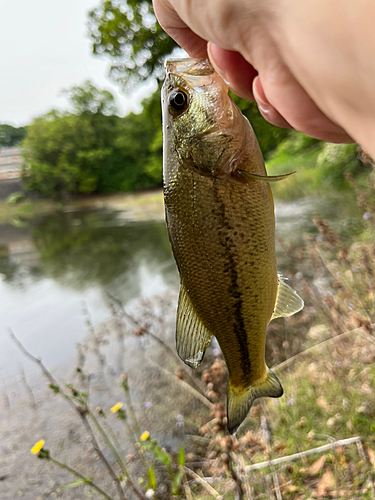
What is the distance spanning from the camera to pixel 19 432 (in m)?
3.95

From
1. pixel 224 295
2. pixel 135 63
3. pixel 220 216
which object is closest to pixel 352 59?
pixel 220 216

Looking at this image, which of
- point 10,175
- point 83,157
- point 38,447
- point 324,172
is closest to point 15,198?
point 10,175

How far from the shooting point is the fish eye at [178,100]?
3.76ft

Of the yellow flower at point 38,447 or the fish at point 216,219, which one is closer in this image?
the fish at point 216,219

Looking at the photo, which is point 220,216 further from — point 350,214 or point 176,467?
point 350,214

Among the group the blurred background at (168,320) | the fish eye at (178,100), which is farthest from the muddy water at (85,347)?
the fish eye at (178,100)

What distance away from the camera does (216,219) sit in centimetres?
105

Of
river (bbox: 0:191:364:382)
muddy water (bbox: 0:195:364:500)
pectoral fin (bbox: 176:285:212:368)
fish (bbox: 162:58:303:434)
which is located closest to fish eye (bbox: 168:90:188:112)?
fish (bbox: 162:58:303:434)

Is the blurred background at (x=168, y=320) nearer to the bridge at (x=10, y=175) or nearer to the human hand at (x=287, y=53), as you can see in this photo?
the human hand at (x=287, y=53)

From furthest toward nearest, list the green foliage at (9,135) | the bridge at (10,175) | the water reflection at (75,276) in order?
1. the green foliage at (9,135)
2. the bridge at (10,175)
3. the water reflection at (75,276)

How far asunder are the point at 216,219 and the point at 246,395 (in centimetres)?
65

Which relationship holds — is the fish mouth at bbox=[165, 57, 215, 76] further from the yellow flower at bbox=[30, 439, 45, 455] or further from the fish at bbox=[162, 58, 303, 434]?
the yellow flower at bbox=[30, 439, 45, 455]

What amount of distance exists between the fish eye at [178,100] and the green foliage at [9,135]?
47704 mm

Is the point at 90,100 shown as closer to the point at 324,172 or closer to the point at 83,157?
the point at 83,157
